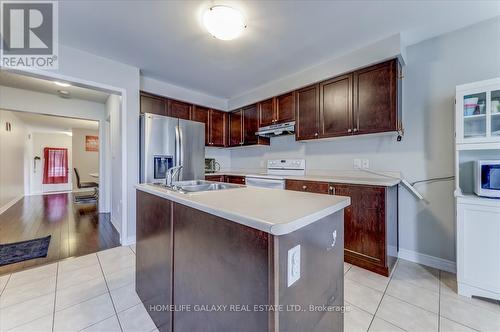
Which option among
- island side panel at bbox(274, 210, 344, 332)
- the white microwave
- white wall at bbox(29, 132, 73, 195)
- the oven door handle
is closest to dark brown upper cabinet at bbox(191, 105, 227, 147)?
the oven door handle

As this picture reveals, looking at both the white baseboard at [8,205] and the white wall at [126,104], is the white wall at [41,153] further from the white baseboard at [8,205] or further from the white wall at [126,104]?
the white wall at [126,104]

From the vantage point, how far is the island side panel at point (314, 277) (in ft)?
2.38

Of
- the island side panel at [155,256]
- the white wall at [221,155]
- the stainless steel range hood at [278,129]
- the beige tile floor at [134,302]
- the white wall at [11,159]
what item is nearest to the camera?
the island side panel at [155,256]

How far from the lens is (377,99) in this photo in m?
2.31

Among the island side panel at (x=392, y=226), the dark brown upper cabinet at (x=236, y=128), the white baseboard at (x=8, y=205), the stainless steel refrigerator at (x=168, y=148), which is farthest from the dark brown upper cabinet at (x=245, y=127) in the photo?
the white baseboard at (x=8, y=205)

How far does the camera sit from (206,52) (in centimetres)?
258

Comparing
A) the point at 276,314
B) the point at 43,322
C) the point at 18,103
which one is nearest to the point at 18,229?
the point at 18,103

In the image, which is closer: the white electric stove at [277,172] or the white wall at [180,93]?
the white electric stove at [277,172]

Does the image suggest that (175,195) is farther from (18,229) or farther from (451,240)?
(18,229)

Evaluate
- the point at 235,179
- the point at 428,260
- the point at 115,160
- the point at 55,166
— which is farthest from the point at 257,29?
the point at 55,166

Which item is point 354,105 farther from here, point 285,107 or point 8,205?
point 8,205

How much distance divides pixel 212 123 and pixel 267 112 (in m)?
1.18

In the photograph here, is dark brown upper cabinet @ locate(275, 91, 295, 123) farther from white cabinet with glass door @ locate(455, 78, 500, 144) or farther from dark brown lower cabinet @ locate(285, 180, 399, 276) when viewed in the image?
white cabinet with glass door @ locate(455, 78, 500, 144)

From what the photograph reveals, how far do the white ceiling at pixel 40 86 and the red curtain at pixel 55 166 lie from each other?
17.8ft
